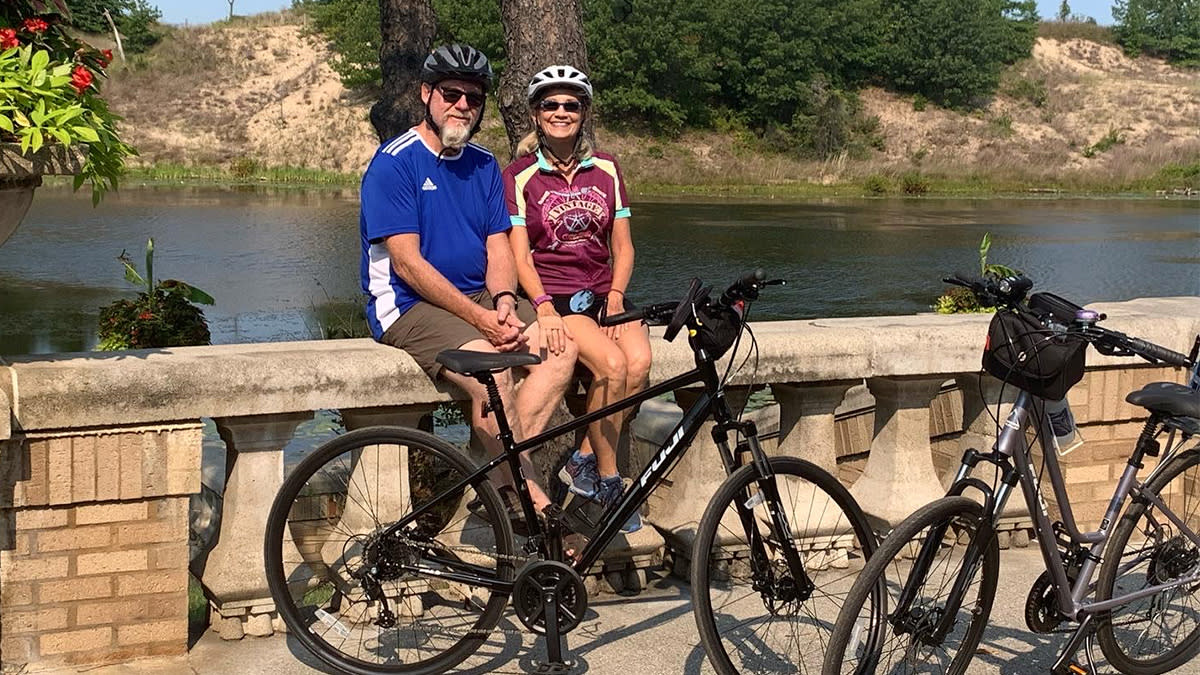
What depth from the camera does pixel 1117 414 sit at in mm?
5672

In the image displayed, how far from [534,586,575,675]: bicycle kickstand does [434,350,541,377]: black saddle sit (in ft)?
2.19

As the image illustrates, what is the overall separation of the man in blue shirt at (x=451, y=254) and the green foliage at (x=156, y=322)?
361 cm

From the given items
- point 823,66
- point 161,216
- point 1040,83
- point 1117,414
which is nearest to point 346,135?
point 823,66

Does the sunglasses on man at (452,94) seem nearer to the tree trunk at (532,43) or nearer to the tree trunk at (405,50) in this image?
the tree trunk at (532,43)

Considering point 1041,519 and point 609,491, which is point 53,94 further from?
point 1041,519

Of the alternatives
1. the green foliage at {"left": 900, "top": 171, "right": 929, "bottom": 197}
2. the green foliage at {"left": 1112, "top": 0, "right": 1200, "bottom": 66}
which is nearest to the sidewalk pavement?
the green foliage at {"left": 900, "top": 171, "right": 929, "bottom": 197}

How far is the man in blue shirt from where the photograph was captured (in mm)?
4473

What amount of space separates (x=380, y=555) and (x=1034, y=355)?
1.93 m

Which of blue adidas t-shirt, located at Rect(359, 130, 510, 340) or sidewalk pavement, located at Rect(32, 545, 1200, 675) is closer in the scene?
sidewalk pavement, located at Rect(32, 545, 1200, 675)

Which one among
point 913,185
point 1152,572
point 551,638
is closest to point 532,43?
point 551,638

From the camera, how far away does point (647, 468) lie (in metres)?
4.27

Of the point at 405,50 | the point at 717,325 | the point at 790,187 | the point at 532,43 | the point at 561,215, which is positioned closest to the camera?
the point at 717,325

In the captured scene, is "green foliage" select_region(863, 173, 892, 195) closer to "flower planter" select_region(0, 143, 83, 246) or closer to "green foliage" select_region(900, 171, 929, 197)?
"green foliage" select_region(900, 171, 929, 197)

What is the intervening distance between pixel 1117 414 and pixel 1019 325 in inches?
77.0
